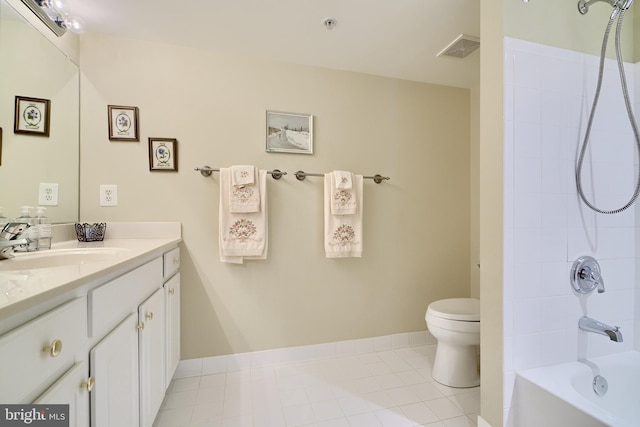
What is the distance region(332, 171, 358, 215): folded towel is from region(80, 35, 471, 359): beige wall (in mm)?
137

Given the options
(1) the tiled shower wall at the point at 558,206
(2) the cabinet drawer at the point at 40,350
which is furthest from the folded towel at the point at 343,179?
(2) the cabinet drawer at the point at 40,350

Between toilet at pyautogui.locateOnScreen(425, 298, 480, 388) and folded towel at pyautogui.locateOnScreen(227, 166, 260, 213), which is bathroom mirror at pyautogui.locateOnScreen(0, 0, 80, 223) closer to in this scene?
folded towel at pyautogui.locateOnScreen(227, 166, 260, 213)

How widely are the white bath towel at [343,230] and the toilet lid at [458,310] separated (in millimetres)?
602

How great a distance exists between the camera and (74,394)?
651mm

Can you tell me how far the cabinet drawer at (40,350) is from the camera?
0.46m

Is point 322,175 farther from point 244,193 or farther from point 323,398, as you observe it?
point 323,398

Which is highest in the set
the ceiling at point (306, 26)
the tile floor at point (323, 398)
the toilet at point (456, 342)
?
the ceiling at point (306, 26)

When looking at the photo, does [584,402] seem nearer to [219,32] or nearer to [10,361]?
[10,361]

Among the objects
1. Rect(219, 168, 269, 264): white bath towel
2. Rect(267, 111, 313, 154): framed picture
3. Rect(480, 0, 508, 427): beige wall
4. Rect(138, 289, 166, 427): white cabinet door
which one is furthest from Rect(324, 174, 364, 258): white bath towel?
Rect(138, 289, 166, 427): white cabinet door

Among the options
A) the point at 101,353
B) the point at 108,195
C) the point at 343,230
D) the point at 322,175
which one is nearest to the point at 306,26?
the point at 322,175

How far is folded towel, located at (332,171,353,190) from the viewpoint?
1.81 metres

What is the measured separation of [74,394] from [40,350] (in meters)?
0.20

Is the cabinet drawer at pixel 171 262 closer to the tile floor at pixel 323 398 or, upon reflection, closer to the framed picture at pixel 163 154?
the framed picture at pixel 163 154

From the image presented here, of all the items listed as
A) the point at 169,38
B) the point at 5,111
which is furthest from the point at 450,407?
the point at 169,38
